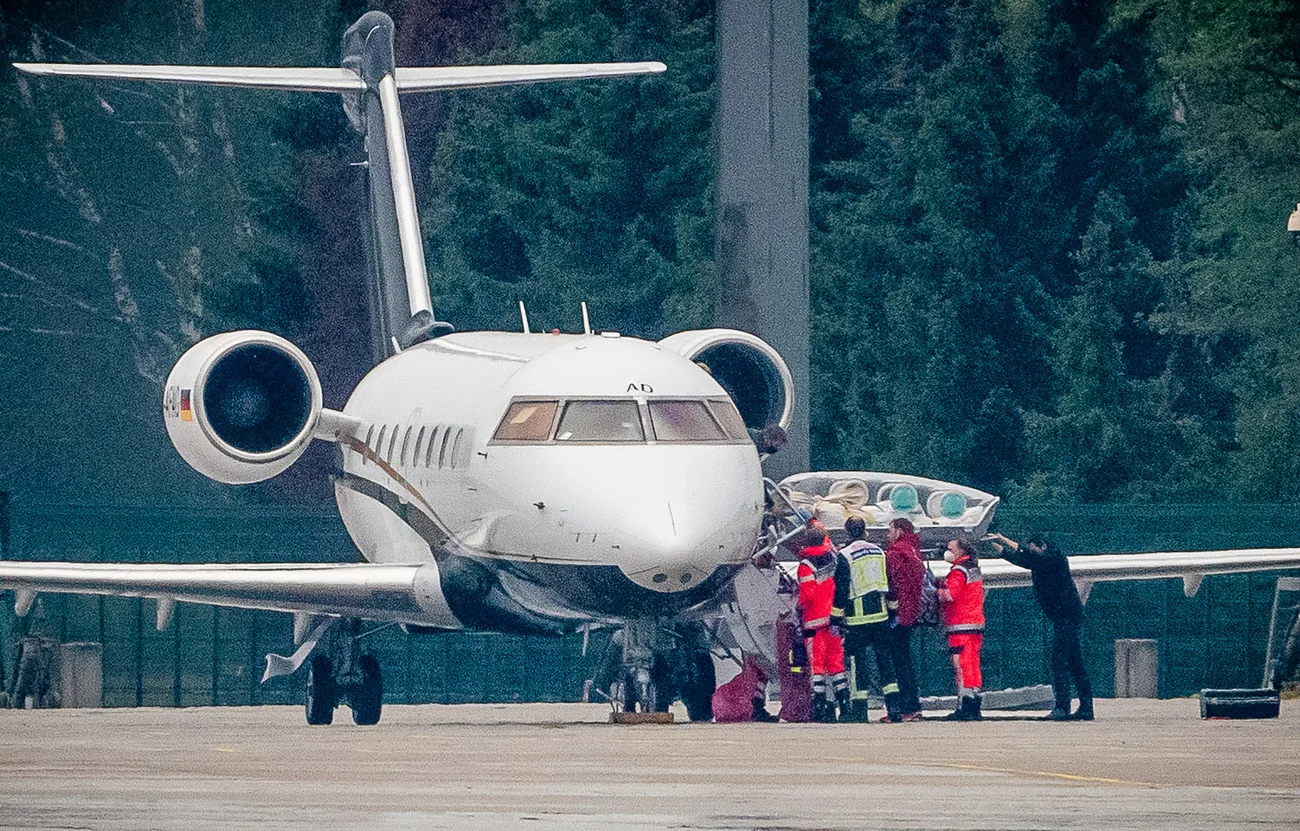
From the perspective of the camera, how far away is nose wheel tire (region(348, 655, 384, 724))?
2411 cm

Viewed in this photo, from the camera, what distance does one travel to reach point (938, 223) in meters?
47.8

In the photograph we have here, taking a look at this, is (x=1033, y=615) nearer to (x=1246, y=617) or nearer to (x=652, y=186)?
(x=1246, y=617)

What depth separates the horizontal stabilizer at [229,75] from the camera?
24312 mm

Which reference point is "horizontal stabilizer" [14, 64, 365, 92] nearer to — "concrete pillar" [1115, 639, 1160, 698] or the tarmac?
the tarmac

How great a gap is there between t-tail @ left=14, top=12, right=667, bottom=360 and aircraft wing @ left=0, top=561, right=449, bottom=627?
4.50 meters

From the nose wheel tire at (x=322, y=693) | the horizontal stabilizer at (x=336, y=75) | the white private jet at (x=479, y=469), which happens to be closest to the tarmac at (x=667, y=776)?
the white private jet at (x=479, y=469)

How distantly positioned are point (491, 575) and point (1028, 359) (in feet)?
98.3

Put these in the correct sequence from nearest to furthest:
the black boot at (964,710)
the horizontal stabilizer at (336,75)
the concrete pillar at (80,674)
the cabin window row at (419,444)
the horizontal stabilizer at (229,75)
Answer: the black boot at (964,710)
the cabin window row at (419,444)
the horizontal stabilizer at (229,75)
the horizontal stabilizer at (336,75)
the concrete pillar at (80,674)

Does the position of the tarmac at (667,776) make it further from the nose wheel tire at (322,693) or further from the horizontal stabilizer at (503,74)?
the horizontal stabilizer at (503,74)

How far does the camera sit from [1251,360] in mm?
46844

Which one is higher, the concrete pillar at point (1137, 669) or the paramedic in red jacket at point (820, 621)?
the paramedic in red jacket at point (820, 621)

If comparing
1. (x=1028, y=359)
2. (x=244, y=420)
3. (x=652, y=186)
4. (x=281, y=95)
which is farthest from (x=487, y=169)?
(x=244, y=420)

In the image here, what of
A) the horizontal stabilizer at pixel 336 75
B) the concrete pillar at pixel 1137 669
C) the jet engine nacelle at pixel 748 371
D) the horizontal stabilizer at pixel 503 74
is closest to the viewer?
the jet engine nacelle at pixel 748 371

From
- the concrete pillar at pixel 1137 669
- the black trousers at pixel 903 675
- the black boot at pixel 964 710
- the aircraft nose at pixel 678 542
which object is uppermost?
the aircraft nose at pixel 678 542
